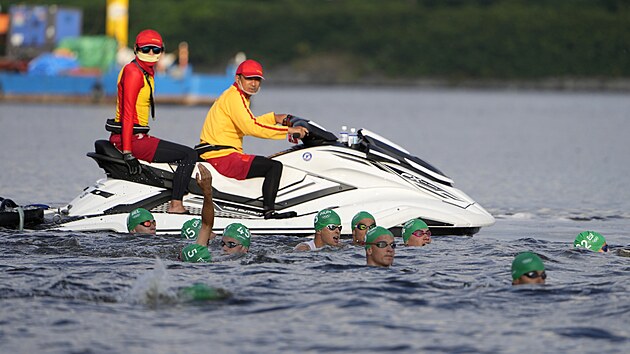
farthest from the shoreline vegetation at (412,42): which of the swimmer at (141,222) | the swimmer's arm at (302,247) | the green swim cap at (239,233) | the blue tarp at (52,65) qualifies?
the green swim cap at (239,233)

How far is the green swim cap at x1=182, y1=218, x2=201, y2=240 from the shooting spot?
13789mm

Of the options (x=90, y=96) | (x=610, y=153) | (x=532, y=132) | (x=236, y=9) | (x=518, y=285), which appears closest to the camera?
(x=518, y=285)

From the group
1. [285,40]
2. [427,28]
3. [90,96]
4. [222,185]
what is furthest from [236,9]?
[222,185]

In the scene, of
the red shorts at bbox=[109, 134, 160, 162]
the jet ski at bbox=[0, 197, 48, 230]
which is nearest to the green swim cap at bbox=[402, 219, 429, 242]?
the red shorts at bbox=[109, 134, 160, 162]

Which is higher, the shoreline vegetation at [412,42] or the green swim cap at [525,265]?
the shoreline vegetation at [412,42]

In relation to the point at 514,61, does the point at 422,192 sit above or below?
below

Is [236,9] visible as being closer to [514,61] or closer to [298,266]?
[514,61]

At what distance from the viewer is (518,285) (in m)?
11.1

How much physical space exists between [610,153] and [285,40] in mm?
98703

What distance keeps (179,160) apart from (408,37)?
393 ft

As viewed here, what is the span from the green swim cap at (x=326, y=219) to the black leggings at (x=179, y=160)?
1572 millimetres

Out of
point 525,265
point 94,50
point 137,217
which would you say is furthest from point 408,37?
point 525,265

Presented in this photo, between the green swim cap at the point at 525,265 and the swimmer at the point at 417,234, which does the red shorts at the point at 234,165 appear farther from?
the green swim cap at the point at 525,265

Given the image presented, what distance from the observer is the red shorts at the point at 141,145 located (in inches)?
552
